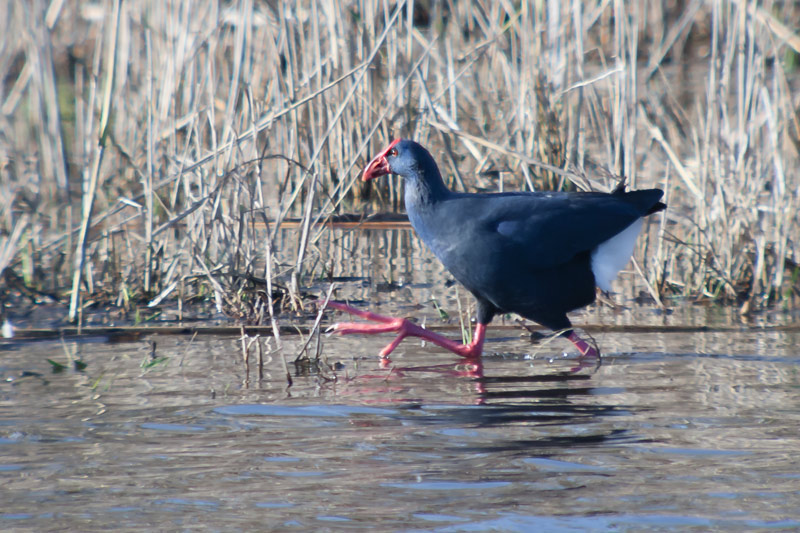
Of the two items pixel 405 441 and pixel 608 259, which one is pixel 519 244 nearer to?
pixel 608 259

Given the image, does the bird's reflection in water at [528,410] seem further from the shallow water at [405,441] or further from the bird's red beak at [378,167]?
the bird's red beak at [378,167]

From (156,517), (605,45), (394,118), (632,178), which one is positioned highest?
(605,45)

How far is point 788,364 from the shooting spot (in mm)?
3258

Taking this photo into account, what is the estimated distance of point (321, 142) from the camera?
3.93 meters

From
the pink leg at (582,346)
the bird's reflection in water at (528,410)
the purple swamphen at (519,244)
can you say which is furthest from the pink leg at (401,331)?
the pink leg at (582,346)

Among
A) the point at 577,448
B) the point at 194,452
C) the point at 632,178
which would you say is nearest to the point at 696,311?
the point at 632,178

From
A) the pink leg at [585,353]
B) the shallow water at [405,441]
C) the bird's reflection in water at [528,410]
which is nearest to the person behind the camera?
the shallow water at [405,441]

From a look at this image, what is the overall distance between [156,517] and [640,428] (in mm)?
1193

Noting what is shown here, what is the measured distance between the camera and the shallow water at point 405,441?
6.75 feet

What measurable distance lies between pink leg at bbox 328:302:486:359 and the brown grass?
306 mm

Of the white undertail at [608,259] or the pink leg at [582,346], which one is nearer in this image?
the pink leg at [582,346]

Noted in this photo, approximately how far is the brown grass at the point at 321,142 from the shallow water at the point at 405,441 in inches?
25.4

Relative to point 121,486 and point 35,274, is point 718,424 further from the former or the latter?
point 35,274

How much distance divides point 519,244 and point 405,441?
117 centimetres
